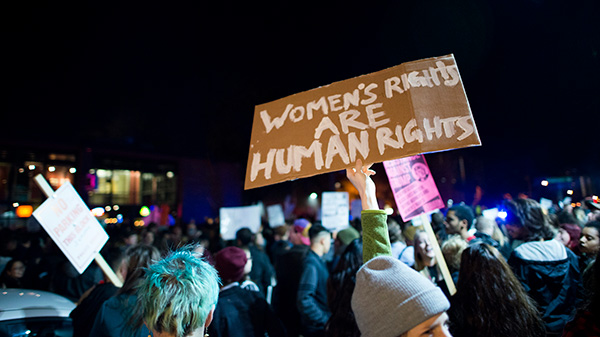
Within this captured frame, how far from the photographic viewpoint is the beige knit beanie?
5.55 ft

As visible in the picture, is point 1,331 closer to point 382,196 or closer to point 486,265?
point 486,265

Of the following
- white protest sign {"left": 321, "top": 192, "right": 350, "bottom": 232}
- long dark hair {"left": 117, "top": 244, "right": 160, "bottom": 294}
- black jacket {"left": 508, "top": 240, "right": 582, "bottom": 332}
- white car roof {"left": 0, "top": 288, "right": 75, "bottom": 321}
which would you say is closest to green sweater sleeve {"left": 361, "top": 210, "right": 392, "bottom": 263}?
long dark hair {"left": 117, "top": 244, "right": 160, "bottom": 294}

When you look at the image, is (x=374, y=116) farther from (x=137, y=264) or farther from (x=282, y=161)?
(x=137, y=264)

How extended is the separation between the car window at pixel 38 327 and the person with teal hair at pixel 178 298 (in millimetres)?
1800

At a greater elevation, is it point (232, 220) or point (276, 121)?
point (276, 121)

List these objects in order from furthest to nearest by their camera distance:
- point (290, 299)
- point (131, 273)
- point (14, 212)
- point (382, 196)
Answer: point (382, 196) → point (14, 212) → point (290, 299) → point (131, 273)

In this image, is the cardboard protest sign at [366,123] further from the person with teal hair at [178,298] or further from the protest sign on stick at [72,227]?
the protest sign on stick at [72,227]

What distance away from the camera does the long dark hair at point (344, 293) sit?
3008 millimetres

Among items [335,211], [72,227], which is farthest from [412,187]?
[335,211]

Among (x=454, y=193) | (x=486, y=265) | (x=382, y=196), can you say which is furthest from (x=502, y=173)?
(x=486, y=265)

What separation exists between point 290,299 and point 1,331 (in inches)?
134

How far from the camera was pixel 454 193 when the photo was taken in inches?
1046

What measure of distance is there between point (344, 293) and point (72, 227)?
3076 millimetres

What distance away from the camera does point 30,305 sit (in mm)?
3281
